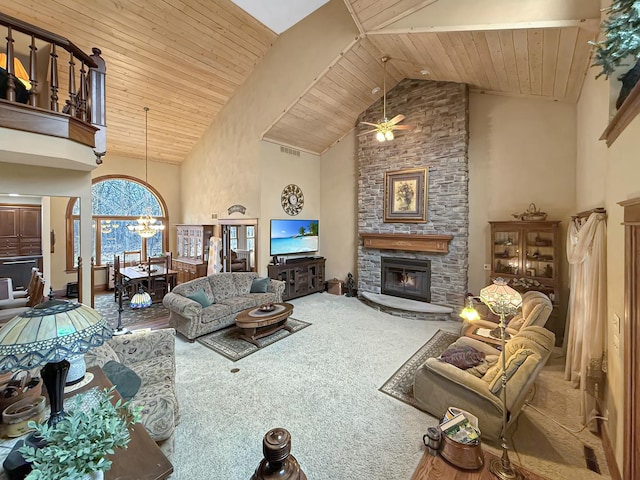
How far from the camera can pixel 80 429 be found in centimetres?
95

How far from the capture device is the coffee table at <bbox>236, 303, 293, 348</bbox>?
4219 millimetres

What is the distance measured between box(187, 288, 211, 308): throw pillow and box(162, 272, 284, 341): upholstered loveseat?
2 centimetres

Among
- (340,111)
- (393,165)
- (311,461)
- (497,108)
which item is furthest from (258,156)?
(311,461)

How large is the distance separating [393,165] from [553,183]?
3.00 meters

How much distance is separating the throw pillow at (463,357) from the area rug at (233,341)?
258 cm

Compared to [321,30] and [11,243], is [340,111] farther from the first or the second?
[11,243]

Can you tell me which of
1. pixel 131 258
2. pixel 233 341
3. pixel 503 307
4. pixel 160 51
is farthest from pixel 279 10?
pixel 131 258

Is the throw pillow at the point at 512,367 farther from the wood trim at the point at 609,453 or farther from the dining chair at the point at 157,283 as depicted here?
the dining chair at the point at 157,283

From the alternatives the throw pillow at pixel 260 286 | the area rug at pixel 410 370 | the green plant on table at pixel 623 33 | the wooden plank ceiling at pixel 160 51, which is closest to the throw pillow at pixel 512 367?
the area rug at pixel 410 370

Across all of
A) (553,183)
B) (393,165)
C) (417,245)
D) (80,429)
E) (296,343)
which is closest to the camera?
(80,429)

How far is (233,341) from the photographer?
438 cm

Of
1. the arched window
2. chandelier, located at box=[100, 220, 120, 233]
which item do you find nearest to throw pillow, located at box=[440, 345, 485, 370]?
the arched window

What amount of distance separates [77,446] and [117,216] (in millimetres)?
9017

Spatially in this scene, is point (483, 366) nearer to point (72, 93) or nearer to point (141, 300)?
point (141, 300)
